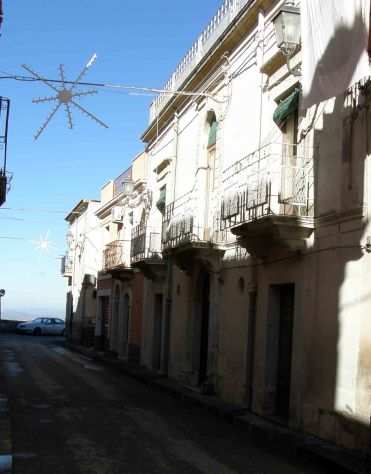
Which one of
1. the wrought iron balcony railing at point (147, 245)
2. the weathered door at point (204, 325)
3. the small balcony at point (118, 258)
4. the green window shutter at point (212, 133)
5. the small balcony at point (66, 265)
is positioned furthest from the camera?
the small balcony at point (66, 265)

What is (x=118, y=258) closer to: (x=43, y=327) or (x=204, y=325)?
(x=204, y=325)

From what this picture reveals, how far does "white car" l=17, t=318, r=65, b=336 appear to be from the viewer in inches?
1767

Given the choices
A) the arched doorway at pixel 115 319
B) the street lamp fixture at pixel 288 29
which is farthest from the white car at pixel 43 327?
the street lamp fixture at pixel 288 29

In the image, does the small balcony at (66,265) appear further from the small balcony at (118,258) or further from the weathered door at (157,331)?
the weathered door at (157,331)

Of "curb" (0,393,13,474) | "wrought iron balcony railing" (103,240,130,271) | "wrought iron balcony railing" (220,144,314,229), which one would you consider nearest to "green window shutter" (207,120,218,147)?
"wrought iron balcony railing" (220,144,314,229)

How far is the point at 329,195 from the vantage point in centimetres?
992

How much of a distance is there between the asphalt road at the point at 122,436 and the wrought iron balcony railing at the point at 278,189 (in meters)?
3.41

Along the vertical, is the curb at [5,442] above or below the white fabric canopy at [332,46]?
below

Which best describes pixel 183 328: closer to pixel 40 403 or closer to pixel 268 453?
pixel 40 403

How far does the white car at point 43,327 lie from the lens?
44.9 metres

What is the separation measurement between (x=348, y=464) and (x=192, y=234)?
25.0ft

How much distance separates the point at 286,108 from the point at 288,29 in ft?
4.39

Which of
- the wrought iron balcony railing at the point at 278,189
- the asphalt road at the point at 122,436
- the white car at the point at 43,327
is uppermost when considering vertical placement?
the wrought iron balcony railing at the point at 278,189

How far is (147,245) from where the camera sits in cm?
2044
